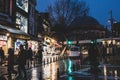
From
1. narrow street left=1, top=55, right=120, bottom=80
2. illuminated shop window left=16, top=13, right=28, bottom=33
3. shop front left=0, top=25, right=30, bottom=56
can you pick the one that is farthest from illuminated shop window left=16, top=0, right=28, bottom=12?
narrow street left=1, top=55, right=120, bottom=80

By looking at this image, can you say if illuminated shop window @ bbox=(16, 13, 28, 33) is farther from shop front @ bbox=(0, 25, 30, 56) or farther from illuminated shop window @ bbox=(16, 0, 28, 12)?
shop front @ bbox=(0, 25, 30, 56)

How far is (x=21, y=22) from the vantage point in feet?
172

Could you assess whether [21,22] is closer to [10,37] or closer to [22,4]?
[22,4]

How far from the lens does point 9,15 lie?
43.3m

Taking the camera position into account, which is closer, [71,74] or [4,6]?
[71,74]

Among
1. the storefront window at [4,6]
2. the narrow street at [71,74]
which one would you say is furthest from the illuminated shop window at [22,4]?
the narrow street at [71,74]

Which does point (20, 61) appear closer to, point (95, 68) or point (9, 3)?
point (95, 68)

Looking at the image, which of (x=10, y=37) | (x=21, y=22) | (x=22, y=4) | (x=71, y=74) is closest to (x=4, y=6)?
(x=10, y=37)

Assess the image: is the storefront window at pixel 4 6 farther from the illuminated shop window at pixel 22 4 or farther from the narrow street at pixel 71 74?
the narrow street at pixel 71 74

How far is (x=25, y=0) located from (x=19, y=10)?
568 centimetres

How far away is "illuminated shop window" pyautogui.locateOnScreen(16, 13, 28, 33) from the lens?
4838 cm

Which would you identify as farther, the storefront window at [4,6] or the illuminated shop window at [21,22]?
the illuminated shop window at [21,22]

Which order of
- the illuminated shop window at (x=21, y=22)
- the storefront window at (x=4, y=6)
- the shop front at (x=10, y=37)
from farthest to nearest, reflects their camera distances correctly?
the illuminated shop window at (x=21, y=22), the storefront window at (x=4, y=6), the shop front at (x=10, y=37)

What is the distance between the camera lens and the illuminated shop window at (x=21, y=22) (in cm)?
4838
